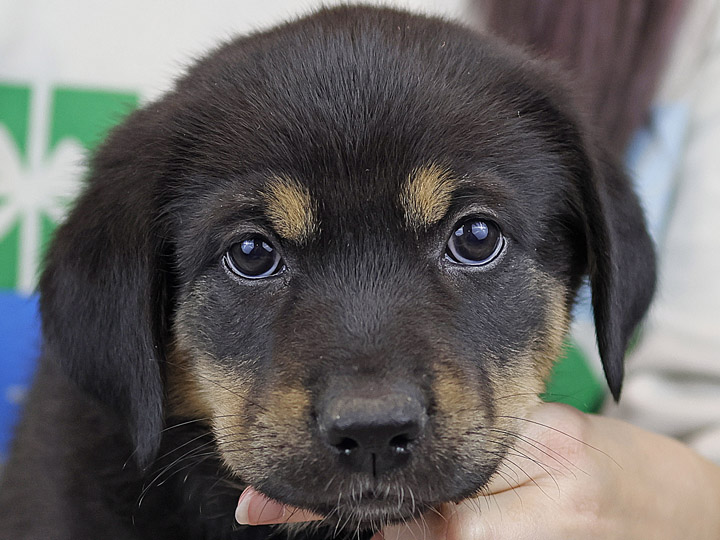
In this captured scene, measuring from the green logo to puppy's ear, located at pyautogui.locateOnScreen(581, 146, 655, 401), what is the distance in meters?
2.09

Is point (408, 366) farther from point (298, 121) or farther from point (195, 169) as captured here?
point (195, 169)

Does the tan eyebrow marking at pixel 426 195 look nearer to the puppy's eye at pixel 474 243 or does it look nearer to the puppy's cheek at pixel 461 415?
the puppy's eye at pixel 474 243

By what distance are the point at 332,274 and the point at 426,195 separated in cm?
30

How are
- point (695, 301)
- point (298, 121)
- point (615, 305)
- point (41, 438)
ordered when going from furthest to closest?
Result: 1. point (695, 301)
2. point (41, 438)
3. point (615, 305)
4. point (298, 121)

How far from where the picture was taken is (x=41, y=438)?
246cm

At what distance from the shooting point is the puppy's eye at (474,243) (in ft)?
6.13

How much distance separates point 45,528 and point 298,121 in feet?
4.83

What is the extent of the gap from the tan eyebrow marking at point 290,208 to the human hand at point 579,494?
66 cm

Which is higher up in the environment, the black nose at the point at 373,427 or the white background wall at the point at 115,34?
the white background wall at the point at 115,34

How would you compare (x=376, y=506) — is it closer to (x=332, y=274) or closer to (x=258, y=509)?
(x=258, y=509)

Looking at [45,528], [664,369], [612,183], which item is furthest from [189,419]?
[664,369]

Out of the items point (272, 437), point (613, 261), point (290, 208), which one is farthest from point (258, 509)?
point (613, 261)

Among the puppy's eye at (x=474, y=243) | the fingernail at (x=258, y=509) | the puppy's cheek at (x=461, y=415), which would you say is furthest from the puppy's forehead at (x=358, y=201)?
the fingernail at (x=258, y=509)

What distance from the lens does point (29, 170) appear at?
3203mm
